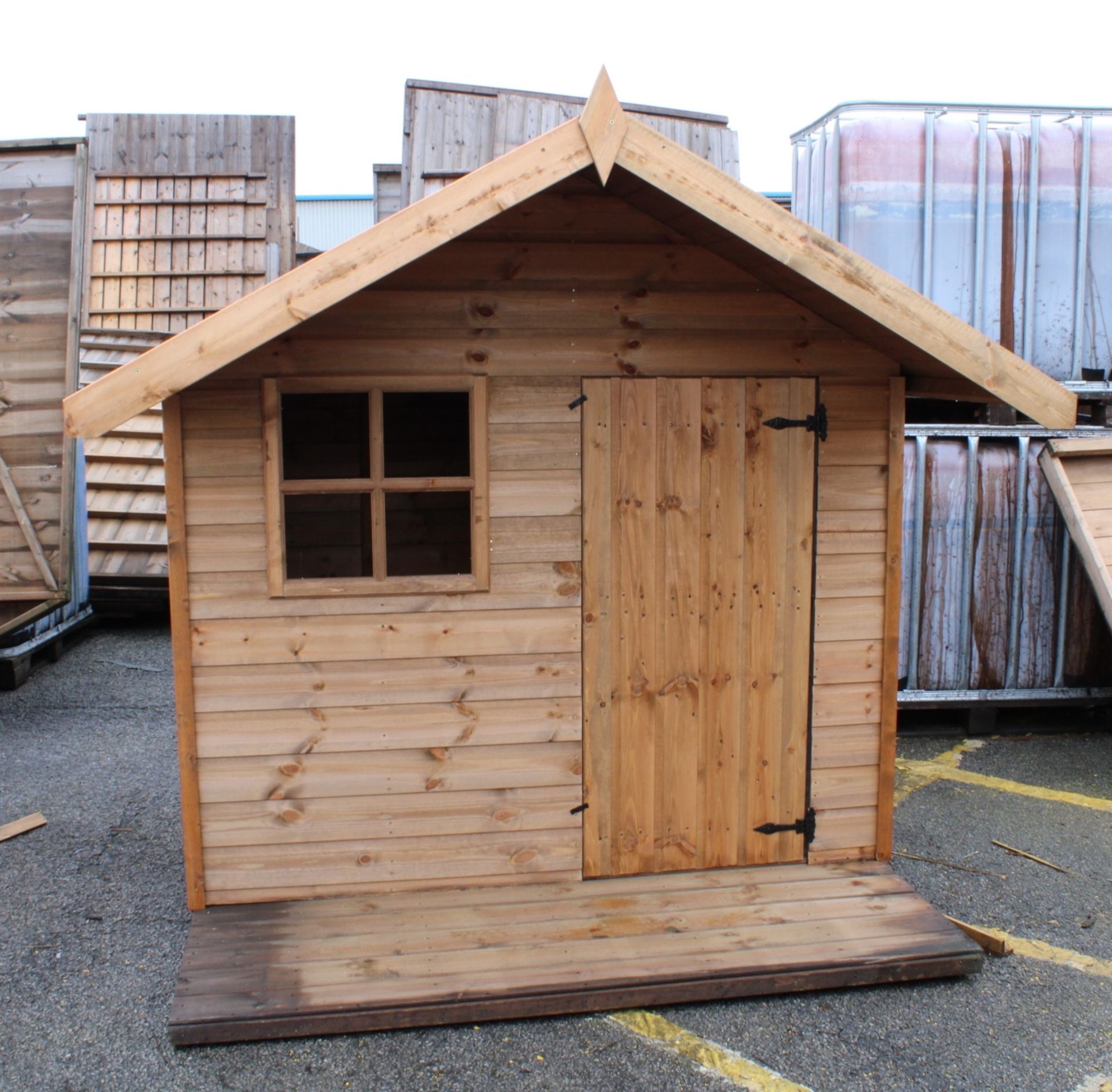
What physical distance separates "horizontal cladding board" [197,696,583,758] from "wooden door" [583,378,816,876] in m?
0.19

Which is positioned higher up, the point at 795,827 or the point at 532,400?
the point at 532,400

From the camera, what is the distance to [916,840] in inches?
216

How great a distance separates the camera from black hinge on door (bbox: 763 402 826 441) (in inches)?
176

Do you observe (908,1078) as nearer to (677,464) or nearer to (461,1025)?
(461,1025)

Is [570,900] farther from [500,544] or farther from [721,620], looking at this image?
[500,544]

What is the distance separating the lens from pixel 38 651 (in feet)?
29.1

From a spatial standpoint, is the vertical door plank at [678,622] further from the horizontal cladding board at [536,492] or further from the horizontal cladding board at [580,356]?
the horizontal cladding board at [536,492]

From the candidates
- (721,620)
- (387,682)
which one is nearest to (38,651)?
(387,682)

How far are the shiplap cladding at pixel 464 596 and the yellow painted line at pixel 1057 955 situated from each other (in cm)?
190

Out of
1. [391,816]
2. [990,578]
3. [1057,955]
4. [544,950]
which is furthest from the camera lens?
[990,578]

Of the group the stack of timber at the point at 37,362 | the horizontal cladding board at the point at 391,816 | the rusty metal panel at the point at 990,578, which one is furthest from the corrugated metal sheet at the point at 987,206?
the stack of timber at the point at 37,362

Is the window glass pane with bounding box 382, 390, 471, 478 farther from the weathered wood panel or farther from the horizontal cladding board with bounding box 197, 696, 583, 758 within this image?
the weathered wood panel

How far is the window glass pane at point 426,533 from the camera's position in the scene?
6285mm

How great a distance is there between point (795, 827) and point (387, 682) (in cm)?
197
